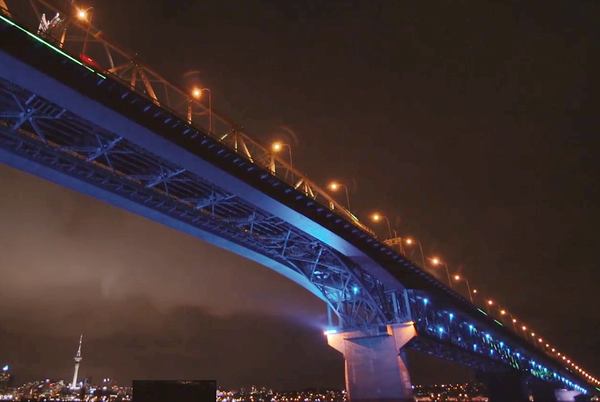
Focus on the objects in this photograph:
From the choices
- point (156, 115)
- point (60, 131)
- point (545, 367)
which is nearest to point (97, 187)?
point (60, 131)

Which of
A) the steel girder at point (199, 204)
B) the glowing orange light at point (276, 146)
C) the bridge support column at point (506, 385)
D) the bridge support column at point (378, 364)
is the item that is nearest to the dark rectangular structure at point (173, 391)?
the steel girder at point (199, 204)

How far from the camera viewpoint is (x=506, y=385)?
103 m

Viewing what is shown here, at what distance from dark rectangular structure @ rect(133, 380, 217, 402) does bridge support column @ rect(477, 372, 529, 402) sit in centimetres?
10853

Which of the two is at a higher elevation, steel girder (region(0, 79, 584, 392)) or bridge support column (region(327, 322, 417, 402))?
steel girder (region(0, 79, 584, 392))

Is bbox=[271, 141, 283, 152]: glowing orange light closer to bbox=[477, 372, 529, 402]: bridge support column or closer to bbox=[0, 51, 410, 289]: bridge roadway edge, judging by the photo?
bbox=[0, 51, 410, 289]: bridge roadway edge

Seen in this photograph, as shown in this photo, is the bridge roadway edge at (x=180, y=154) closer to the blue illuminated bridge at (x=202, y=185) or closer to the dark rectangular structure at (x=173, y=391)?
the blue illuminated bridge at (x=202, y=185)

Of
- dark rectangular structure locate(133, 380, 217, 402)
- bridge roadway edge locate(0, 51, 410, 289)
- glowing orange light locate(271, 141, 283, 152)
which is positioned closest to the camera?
dark rectangular structure locate(133, 380, 217, 402)

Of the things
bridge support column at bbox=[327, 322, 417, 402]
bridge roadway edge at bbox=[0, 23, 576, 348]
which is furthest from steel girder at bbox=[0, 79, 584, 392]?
bridge roadway edge at bbox=[0, 23, 576, 348]

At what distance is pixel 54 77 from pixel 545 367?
145794 millimetres

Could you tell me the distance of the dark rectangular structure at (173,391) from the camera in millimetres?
11367

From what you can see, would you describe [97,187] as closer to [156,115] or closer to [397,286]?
[156,115]

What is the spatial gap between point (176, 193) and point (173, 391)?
73.0ft

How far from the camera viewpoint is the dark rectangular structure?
11.4m

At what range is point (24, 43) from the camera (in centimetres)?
1781
